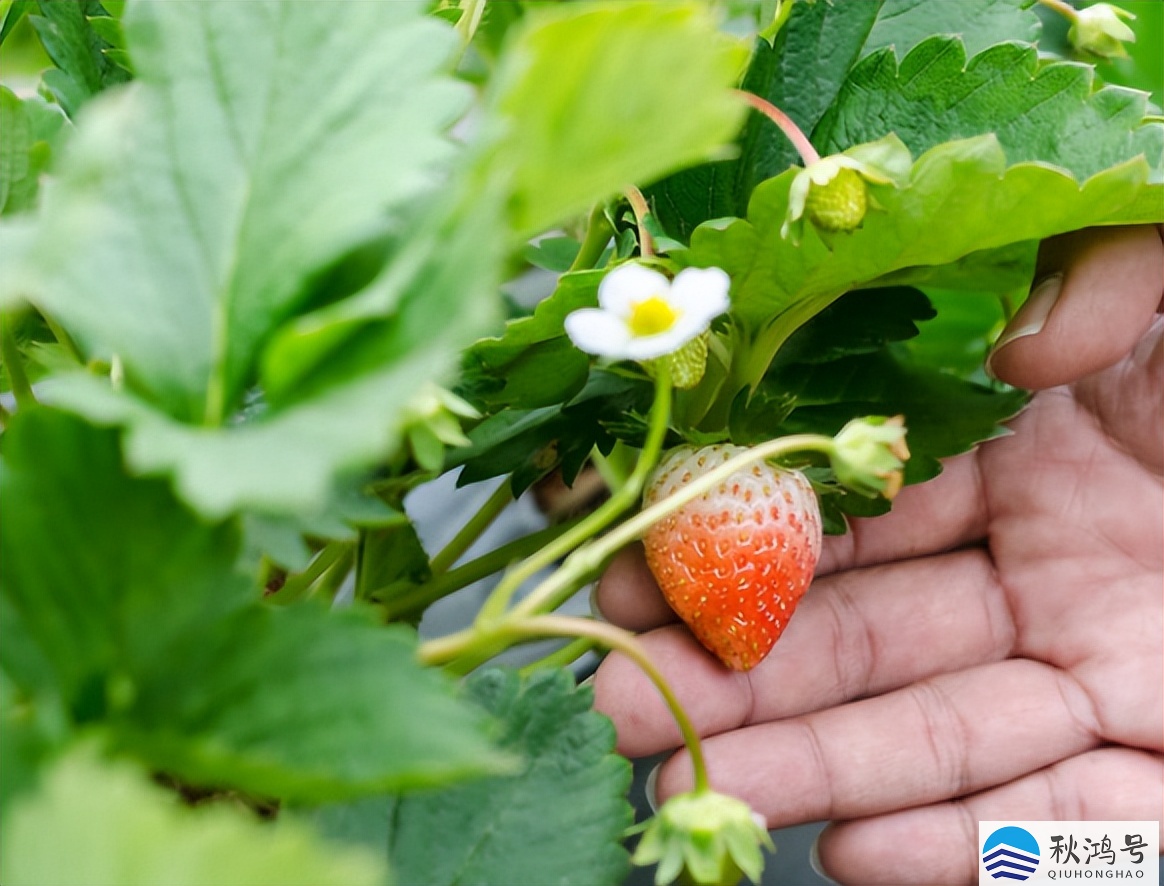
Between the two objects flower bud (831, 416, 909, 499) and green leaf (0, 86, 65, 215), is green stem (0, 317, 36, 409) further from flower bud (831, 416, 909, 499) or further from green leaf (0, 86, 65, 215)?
flower bud (831, 416, 909, 499)

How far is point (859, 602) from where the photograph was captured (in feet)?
2.21

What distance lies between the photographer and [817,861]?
0.64 metres

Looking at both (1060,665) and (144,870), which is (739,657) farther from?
(144,870)

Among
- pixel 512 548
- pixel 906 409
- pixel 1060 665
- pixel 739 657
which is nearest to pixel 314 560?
pixel 512 548

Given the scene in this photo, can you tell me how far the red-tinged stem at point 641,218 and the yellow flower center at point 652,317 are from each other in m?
0.07

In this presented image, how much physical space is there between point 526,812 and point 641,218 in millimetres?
241

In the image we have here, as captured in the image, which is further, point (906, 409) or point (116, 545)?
point (906, 409)

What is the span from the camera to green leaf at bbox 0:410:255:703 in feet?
0.83

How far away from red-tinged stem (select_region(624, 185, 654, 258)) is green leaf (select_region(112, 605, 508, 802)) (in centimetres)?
23

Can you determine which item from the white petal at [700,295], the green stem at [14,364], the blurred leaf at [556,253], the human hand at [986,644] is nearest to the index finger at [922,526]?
the human hand at [986,644]

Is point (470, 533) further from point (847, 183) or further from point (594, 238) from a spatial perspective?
point (847, 183)

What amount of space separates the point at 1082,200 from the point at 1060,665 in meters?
0.36

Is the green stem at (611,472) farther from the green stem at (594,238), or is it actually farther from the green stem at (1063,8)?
the green stem at (1063,8)


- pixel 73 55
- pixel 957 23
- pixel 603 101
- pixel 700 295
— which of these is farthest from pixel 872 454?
pixel 73 55
